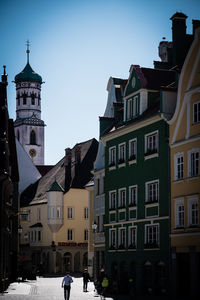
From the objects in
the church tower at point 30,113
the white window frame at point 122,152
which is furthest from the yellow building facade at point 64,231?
the church tower at point 30,113

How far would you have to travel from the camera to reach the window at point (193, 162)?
41.7 m

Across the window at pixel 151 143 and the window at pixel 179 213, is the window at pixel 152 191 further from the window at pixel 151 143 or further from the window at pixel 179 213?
the window at pixel 179 213

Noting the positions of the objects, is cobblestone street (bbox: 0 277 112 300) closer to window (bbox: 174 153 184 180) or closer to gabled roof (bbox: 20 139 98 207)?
window (bbox: 174 153 184 180)

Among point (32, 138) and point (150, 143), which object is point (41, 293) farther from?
point (32, 138)

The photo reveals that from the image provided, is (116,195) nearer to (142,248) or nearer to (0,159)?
(142,248)

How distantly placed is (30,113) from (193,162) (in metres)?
134

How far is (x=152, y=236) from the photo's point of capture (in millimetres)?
47250

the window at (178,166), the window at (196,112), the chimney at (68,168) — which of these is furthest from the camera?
the chimney at (68,168)

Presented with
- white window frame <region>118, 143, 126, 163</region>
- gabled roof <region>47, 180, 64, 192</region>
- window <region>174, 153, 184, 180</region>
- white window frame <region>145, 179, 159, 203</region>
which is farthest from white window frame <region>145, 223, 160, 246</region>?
gabled roof <region>47, 180, 64, 192</region>

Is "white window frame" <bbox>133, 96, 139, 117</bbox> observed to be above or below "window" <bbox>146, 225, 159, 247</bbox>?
above

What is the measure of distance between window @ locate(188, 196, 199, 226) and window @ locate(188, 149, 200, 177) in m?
1.49

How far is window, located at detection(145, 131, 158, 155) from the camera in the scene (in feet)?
155

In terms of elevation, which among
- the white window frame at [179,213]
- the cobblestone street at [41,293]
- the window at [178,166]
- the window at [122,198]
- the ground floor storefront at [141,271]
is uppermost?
the window at [178,166]

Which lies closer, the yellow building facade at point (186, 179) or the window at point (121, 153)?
the yellow building facade at point (186, 179)
